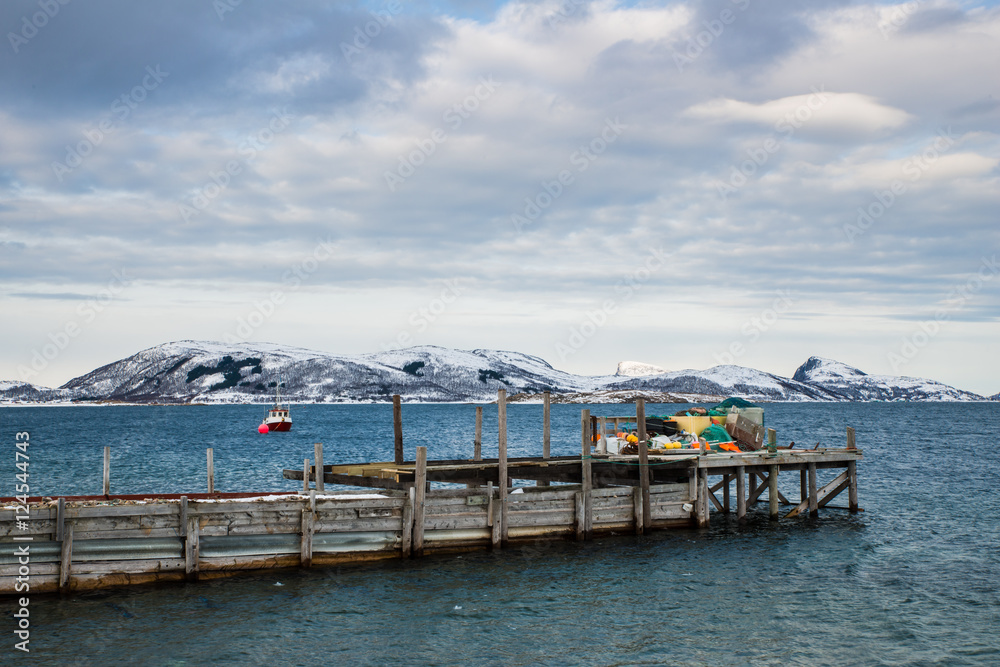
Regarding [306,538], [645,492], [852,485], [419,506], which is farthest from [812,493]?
[306,538]

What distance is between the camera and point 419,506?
79.0 feet

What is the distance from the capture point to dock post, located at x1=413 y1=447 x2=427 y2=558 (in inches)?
942

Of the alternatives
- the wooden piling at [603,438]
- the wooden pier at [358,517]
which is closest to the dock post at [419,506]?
the wooden pier at [358,517]

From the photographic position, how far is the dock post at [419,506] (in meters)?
23.9

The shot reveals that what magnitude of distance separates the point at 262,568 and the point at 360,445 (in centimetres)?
6972

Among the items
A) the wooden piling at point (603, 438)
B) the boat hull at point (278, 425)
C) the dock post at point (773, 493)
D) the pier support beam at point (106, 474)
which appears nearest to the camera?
the pier support beam at point (106, 474)

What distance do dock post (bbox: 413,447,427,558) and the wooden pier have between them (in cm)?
3

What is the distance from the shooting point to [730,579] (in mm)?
24047

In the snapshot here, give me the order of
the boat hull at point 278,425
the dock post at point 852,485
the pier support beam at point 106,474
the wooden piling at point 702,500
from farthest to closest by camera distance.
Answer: the boat hull at point 278,425, the dock post at point 852,485, the wooden piling at point 702,500, the pier support beam at point 106,474

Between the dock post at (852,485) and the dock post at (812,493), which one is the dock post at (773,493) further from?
the dock post at (852,485)

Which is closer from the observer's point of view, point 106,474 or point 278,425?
point 106,474

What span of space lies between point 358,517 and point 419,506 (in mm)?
1742

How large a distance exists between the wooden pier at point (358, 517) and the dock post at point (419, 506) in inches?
1.3

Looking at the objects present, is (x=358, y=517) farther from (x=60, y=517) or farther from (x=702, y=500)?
(x=702, y=500)
